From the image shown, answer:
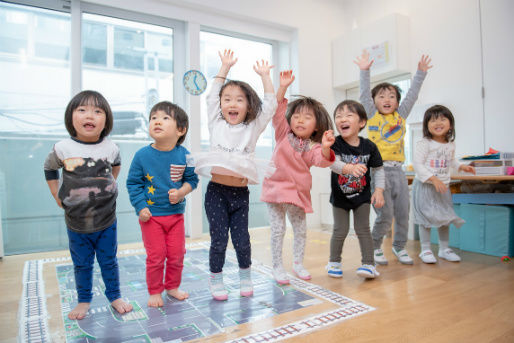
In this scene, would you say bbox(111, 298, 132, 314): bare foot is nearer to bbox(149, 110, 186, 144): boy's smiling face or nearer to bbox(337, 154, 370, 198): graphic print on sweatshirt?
bbox(149, 110, 186, 144): boy's smiling face

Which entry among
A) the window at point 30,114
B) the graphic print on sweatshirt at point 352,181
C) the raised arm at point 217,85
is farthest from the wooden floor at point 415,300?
the raised arm at point 217,85

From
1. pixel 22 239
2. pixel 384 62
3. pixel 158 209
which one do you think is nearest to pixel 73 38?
pixel 22 239

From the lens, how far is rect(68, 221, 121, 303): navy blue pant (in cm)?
142

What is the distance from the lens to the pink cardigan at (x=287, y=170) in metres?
1.80

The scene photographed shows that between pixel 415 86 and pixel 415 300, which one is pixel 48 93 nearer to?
pixel 415 86

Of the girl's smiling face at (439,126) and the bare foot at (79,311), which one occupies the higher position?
the girl's smiling face at (439,126)

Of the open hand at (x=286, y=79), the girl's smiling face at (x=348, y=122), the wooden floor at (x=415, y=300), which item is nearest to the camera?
the wooden floor at (x=415, y=300)

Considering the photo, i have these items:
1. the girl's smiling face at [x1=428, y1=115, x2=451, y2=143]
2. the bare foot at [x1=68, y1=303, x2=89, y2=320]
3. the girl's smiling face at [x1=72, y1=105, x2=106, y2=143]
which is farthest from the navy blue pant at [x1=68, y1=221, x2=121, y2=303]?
the girl's smiling face at [x1=428, y1=115, x2=451, y2=143]

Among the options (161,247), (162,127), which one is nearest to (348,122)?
(162,127)

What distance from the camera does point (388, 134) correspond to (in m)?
2.23

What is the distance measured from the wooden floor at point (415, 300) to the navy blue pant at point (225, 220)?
15.7 inches

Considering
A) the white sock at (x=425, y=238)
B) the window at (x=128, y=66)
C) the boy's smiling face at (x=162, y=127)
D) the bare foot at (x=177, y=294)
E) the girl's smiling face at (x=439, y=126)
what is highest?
the window at (x=128, y=66)

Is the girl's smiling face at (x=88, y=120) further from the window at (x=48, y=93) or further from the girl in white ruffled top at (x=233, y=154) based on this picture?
the window at (x=48, y=93)

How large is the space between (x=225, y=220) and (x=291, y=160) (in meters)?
0.47
